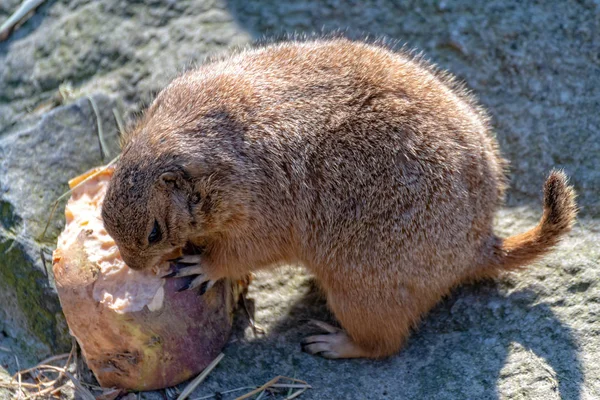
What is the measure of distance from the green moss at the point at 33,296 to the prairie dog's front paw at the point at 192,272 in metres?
0.94

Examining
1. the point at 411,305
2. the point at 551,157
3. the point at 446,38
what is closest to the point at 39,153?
the point at 411,305

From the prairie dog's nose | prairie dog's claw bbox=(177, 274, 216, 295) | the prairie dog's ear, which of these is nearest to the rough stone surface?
prairie dog's claw bbox=(177, 274, 216, 295)

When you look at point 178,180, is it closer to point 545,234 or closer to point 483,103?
point 545,234

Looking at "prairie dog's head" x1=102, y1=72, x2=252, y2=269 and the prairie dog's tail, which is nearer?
"prairie dog's head" x1=102, y1=72, x2=252, y2=269

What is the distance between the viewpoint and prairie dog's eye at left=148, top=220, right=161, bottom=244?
3717 millimetres

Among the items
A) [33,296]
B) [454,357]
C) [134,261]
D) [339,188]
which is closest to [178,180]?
[134,261]

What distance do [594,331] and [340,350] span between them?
1426 millimetres

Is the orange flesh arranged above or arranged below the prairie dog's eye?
below

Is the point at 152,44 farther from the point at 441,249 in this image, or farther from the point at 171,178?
the point at 441,249

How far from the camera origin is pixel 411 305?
13.1 feet

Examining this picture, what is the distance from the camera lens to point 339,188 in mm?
3922

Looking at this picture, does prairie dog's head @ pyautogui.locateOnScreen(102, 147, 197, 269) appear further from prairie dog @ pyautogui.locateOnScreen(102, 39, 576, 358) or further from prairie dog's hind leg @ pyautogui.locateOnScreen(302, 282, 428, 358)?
prairie dog's hind leg @ pyautogui.locateOnScreen(302, 282, 428, 358)

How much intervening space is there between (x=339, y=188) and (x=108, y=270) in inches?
52.6

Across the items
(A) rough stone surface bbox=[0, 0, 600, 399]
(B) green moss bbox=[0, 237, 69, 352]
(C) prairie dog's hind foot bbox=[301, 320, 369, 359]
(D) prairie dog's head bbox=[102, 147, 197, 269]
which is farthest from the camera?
(B) green moss bbox=[0, 237, 69, 352]
